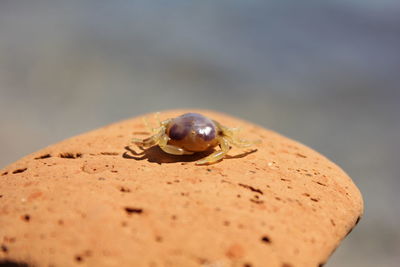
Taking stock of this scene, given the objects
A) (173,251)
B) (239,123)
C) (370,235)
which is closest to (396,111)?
(370,235)

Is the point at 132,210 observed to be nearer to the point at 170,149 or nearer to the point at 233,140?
the point at 170,149

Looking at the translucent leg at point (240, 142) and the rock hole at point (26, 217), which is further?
the translucent leg at point (240, 142)

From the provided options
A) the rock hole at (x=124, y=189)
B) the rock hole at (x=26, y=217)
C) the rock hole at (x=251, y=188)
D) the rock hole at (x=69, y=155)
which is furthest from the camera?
the rock hole at (x=69, y=155)

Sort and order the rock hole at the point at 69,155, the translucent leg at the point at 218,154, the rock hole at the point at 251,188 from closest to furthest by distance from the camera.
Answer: the rock hole at the point at 251,188 < the translucent leg at the point at 218,154 < the rock hole at the point at 69,155

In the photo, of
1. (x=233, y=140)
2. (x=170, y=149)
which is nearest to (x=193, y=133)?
(x=170, y=149)

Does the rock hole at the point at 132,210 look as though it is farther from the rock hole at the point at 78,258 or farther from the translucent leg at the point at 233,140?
the translucent leg at the point at 233,140

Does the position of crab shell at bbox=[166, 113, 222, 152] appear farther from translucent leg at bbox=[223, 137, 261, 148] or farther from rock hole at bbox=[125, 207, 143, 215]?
rock hole at bbox=[125, 207, 143, 215]

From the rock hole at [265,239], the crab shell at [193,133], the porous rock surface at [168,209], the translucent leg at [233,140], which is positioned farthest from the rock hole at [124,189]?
the translucent leg at [233,140]
